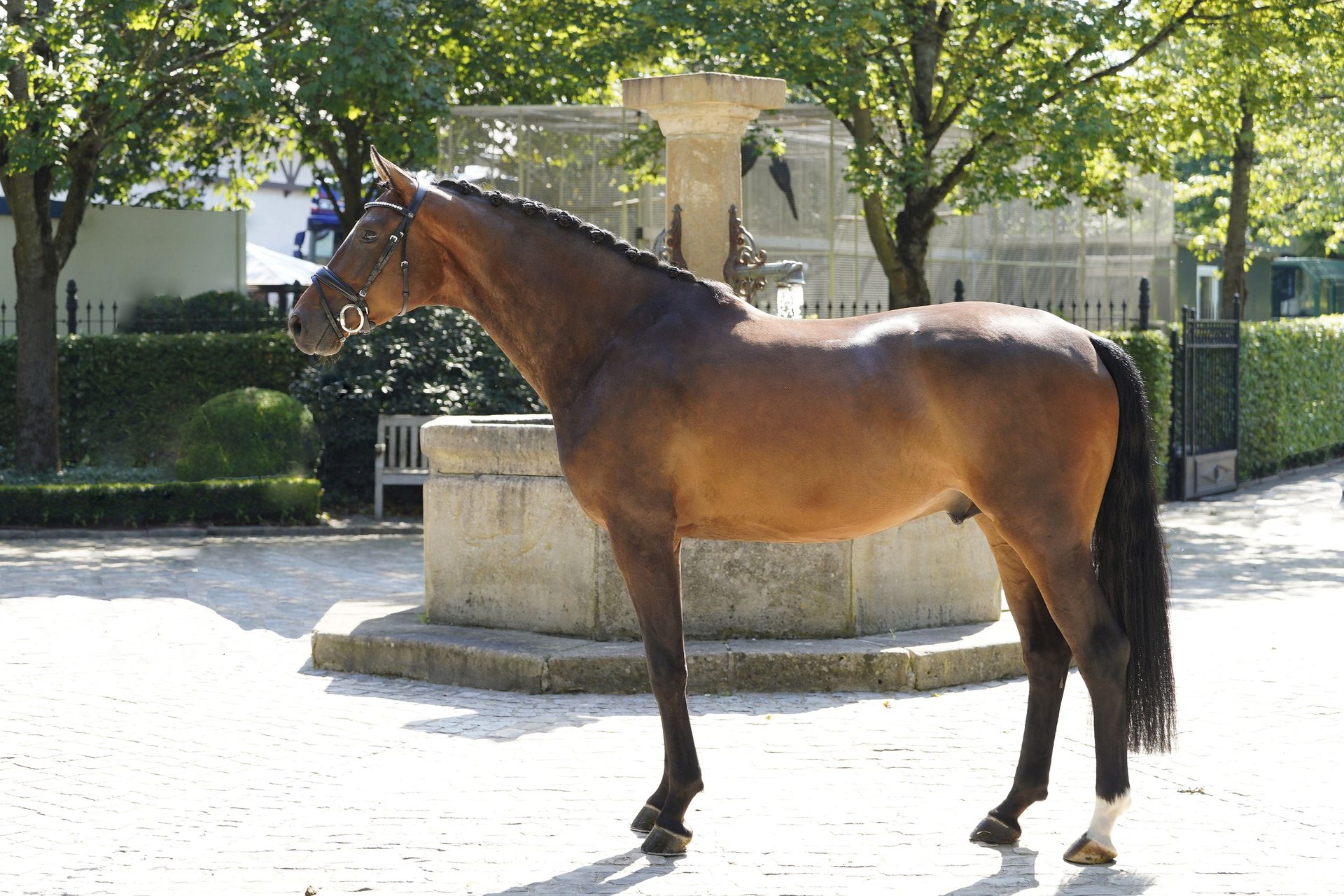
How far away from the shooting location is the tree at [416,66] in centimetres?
1602

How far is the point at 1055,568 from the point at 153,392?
1489 centimetres

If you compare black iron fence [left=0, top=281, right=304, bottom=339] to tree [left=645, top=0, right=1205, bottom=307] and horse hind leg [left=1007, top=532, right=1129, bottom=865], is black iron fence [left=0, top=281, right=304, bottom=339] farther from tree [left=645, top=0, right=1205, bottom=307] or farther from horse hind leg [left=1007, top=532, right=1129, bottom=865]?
horse hind leg [left=1007, top=532, right=1129, bottom=865]

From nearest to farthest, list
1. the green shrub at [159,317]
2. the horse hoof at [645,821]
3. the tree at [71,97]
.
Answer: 1. the horse hoof at [645,821]
2. the tree at [71,97]
3. the green shrub at [159,317]

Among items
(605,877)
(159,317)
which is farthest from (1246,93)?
(605,877)

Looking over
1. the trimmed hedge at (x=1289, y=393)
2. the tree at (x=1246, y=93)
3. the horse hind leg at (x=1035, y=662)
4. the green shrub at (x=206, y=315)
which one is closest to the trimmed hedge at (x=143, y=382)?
the green shrub at (x=206, y=315)

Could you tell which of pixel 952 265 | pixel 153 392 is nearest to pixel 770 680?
pixel 153 392

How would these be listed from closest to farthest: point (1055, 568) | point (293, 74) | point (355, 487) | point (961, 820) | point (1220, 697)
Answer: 1. point (1055, 568)
2. point (961, 820)
3. point (1220, 697)
4. point (355, 487)
5. point (293, 74)

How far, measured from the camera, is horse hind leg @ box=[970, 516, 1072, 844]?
5.06m

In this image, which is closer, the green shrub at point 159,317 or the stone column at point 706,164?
the stone column at point 706,164

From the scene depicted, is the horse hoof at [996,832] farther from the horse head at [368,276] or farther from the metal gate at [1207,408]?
the metal gate at [1207,408]

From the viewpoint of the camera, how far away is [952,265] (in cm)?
2389

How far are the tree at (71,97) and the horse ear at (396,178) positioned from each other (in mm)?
10314

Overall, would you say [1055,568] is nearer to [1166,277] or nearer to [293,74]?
[293,74]

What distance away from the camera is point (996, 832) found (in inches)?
193
